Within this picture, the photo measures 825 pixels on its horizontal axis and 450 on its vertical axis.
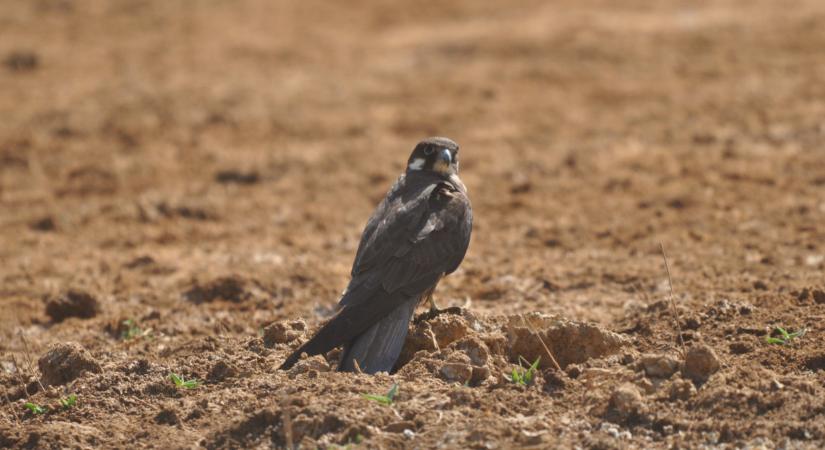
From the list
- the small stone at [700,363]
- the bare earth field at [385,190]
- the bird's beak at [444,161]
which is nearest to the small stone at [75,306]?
the bare earth field at [385,190]

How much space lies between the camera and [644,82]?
555 inches

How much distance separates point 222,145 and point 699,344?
8343 mm

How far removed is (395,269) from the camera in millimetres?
6195

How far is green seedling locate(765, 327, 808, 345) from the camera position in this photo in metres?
5.87

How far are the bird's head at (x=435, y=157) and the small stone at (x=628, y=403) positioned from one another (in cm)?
246

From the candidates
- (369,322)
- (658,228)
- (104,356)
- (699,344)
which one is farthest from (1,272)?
(699,344)

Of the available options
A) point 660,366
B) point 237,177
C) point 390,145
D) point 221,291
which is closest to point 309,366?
point 660,366

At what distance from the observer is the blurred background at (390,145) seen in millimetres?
8633

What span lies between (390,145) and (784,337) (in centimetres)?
715

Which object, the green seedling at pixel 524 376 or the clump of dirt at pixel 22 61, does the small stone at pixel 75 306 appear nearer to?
the green seedling at pixel 524 376

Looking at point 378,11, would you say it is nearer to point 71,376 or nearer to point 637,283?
point 637,283

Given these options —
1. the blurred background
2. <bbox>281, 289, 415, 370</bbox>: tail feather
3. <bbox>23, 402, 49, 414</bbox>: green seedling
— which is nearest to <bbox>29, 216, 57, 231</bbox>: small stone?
the blurred background

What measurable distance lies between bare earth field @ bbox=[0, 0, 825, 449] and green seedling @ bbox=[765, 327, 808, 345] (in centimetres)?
5

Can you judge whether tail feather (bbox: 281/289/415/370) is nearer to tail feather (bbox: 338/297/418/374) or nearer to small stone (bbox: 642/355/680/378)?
tail feather (bbox: 338/297/418/374)
